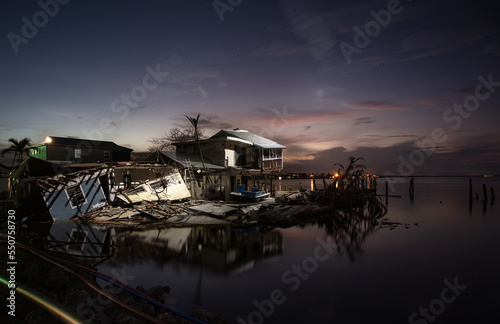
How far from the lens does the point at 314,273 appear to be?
10898 millimetres

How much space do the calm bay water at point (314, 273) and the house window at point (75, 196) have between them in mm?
6183

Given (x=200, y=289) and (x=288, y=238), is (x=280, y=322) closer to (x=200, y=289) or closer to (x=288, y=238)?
(x=200, y=289)

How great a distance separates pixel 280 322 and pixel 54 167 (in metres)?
22.8

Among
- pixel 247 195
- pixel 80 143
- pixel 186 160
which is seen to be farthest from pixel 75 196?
pixel 80 143

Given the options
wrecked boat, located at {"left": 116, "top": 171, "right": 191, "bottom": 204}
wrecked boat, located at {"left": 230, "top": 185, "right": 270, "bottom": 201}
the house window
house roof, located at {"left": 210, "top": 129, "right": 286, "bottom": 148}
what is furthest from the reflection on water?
house roof, located at {"left": 210, "top": 129, "right": 286, "bottom": 148}

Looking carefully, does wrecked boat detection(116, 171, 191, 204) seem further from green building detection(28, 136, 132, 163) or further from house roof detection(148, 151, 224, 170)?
green building detection(28, 136, 132, 163)

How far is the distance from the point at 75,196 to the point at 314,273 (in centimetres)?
1872

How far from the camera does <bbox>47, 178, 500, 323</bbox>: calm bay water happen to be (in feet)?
25.1

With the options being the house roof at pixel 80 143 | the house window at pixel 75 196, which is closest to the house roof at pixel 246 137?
the house roof at pixel 80 143

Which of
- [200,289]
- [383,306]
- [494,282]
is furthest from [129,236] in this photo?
[494,282]

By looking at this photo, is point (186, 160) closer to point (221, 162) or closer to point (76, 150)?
point (221, 162)

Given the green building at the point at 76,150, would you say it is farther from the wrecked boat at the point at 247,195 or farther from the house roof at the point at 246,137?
the wrecked boat at the point at 247,195

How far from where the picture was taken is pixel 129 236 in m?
14.9

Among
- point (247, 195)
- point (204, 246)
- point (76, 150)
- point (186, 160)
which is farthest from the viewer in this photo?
point (76, 150)
